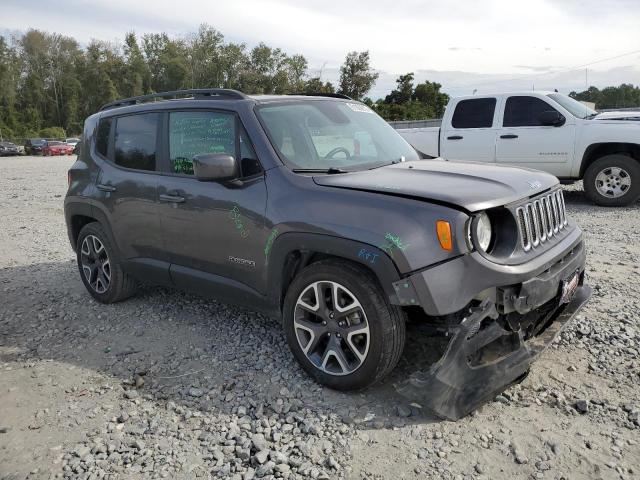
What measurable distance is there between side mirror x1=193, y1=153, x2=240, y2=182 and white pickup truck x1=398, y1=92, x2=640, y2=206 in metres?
5.55

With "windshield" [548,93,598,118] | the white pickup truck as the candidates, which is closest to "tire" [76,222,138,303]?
the white pickup truck

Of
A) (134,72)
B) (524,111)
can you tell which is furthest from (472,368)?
(134,72)

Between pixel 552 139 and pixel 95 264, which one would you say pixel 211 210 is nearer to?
pixel 95 264

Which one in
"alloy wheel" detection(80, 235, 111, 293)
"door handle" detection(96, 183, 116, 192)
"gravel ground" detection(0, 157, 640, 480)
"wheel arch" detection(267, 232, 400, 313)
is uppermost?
"door handle" detection(96, 183, 116, 192)

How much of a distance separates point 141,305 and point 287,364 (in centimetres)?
206

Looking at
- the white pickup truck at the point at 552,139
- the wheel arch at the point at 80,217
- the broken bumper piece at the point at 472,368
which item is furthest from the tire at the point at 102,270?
the white pickup truck at the point at 552,139

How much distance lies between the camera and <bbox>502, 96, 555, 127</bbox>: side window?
32.2 feet

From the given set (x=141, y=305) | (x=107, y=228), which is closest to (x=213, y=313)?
(x=141, y=305)

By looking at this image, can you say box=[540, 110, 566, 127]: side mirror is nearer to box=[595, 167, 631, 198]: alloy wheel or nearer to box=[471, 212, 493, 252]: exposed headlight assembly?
box=[595, 167, 631, 198]: alloy wheel

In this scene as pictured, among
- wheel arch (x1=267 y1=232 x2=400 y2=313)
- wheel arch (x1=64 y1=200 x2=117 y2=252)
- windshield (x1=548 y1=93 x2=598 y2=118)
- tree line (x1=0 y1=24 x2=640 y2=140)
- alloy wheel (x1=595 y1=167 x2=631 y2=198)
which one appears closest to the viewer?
wheel arch (x1=267 y1=232 x2=400 y2=313)

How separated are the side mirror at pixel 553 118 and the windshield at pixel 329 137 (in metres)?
5.89

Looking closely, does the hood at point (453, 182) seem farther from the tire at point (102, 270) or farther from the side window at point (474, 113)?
the side window at point (474, 113)

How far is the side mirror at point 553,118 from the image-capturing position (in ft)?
31.2

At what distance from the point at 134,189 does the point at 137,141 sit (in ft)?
1.46
